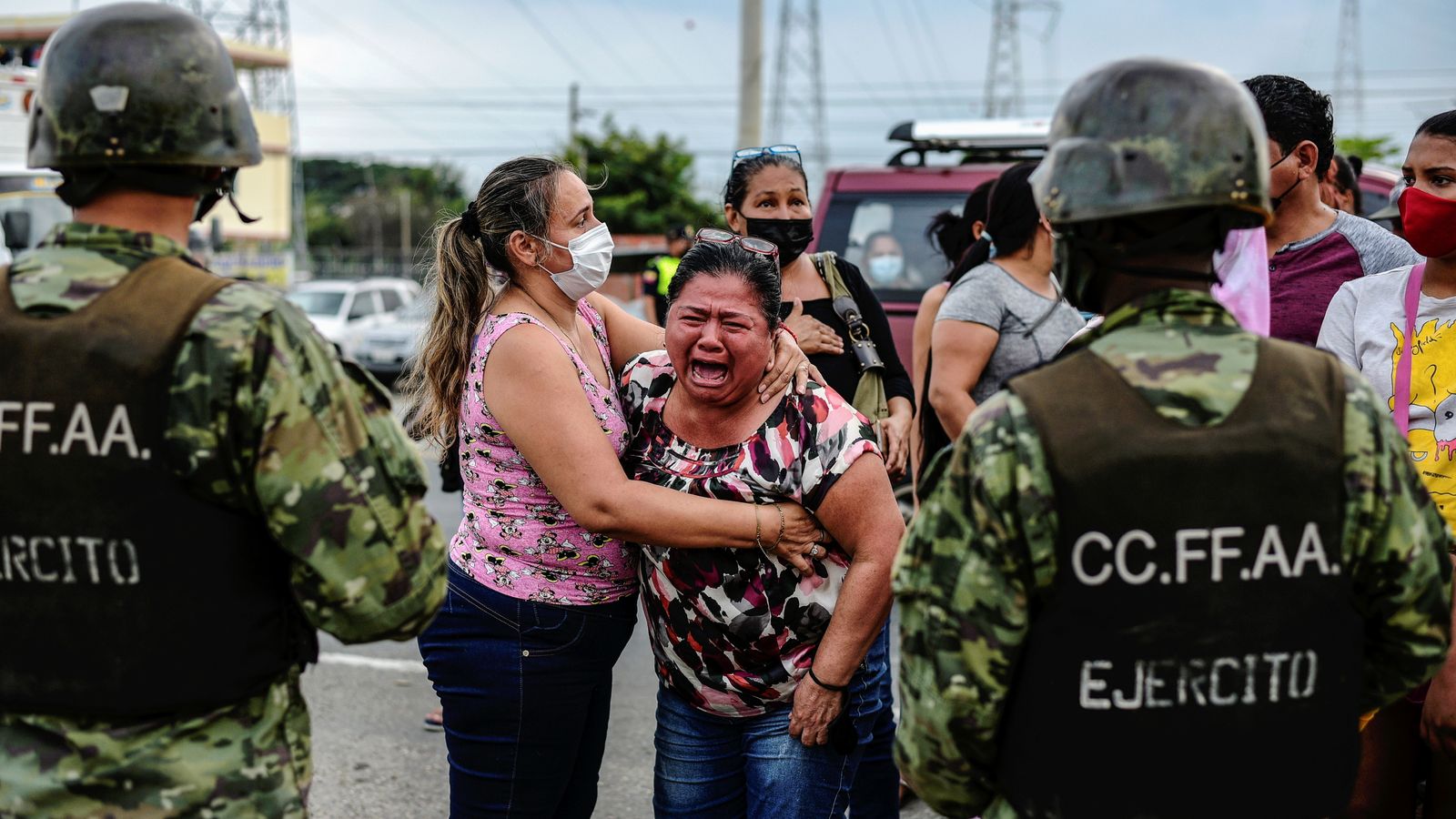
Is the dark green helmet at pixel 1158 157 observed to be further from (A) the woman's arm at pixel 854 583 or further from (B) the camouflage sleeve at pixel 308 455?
(B) the camouflage sleeve at pixel 308 455

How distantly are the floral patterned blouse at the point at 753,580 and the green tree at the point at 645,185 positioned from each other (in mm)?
25069

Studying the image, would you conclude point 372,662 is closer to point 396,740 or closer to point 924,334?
point 396,740

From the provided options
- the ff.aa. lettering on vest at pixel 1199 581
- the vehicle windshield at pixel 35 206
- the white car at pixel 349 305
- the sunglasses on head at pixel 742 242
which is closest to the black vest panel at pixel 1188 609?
the ff.aa. lettering on vest at pixel 1199 581

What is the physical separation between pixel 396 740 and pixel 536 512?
2.59 meters

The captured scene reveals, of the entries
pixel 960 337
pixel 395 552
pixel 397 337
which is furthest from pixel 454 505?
pixel 397 337

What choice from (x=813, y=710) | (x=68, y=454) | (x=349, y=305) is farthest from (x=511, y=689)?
(x=349, y=305)

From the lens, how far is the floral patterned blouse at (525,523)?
109 inches

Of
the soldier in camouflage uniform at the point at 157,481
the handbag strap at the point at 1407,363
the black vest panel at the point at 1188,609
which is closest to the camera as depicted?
the black vest panel at the point at 1188,609

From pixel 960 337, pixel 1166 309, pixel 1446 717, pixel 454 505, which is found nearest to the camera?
pixel 1166 309

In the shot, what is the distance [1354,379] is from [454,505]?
8.25 metres

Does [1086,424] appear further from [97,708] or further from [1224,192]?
[97,708]

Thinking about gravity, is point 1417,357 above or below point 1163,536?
above

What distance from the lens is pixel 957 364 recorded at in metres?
3.93

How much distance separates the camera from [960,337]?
3.91m
